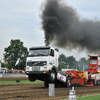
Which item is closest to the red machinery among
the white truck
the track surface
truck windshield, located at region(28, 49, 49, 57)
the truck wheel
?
the truck wheel

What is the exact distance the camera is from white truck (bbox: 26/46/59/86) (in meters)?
19.2

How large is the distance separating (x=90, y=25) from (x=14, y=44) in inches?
2554

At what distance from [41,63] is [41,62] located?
87 mm

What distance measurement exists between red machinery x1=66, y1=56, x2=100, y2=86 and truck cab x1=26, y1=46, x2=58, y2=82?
400 cm

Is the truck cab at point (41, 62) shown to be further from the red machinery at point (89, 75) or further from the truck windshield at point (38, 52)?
the red machinery at point (89, 75)

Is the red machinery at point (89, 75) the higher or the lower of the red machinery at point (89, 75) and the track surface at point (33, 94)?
the higher

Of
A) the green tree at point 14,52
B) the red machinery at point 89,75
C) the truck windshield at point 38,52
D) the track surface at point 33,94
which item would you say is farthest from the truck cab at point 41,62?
the green tree at point 14,52

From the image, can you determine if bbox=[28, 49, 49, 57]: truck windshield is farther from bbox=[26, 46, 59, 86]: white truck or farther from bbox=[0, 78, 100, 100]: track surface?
bbox=[0, 78, 100, 100]: track surface

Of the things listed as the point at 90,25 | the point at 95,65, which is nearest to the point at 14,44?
the point at 90,25

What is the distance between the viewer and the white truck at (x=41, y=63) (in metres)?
19.2

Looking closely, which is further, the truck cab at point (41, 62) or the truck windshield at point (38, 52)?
the truck windshield at point (38, 52)

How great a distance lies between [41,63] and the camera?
19.2 metres

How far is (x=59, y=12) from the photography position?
1166 inches

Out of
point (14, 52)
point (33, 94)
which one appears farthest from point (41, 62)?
point (14, 52)
